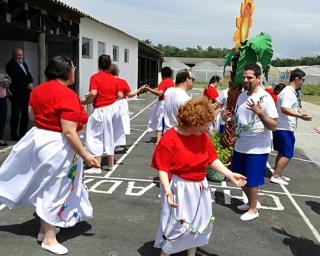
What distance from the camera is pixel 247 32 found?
7.79 metres

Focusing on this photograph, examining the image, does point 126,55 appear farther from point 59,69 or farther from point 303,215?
point 59,69

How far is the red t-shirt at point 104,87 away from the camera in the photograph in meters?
7.09

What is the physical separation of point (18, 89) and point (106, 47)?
10.5m

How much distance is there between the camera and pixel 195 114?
353 cm

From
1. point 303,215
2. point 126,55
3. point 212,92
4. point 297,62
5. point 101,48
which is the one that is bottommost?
point 303,215

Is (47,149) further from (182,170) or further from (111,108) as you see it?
(111,108)

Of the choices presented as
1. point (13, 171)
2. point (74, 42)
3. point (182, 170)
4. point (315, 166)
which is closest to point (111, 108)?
point (13, 171)

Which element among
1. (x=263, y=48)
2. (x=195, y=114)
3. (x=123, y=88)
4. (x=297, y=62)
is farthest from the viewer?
(x=297, y=62)

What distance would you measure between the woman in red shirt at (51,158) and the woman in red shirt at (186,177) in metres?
0.73

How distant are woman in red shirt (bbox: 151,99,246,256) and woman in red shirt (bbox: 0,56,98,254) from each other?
2.41 ft

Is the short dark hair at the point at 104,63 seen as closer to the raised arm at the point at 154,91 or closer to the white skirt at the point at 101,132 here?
the white skirt at the point at 101,132

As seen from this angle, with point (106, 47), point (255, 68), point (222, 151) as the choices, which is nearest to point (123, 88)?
point (222, 151)

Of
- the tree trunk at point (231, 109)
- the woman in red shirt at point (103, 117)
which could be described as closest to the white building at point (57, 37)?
the woman in red shirt at point (103, 117)

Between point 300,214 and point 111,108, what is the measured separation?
337cm
